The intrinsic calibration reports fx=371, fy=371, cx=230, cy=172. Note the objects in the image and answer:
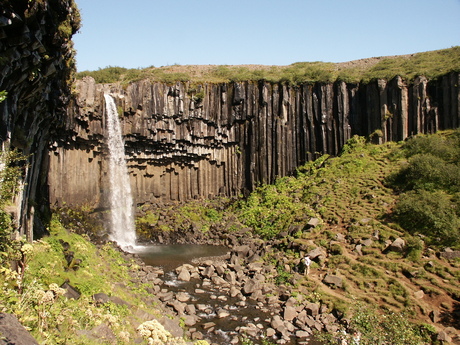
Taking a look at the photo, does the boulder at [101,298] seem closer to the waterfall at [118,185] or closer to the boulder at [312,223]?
the boulder at [312,223]

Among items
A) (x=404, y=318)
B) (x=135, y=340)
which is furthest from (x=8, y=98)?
(x=404, y=318)

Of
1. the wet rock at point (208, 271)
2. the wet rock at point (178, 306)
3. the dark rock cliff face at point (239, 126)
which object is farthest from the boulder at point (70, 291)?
the dark rock cliff face at point (239, 126)

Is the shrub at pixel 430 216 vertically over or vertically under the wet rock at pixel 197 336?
over

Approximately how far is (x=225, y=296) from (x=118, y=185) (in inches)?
641

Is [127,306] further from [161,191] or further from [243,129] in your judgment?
[243,129]

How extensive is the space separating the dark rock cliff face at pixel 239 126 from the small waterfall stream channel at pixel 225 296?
8077 mm

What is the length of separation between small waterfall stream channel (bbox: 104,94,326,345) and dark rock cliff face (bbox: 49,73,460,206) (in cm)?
808

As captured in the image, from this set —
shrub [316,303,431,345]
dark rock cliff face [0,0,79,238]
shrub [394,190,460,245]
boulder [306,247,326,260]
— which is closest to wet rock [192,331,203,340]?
shrub [316,303,431,345]

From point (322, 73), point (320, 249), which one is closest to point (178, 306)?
point (320, 249)

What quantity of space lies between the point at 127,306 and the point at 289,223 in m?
14.5

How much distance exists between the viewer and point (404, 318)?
13586 mm

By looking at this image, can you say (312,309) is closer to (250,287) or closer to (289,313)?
(289,313)

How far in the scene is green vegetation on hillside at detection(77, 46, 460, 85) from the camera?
30.6 m

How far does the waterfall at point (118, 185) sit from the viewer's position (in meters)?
27.3
